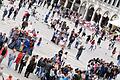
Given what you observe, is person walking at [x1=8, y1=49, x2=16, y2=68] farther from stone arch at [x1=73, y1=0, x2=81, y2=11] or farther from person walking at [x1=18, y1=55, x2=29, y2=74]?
stone arch at [x1=73, y1=0, x2=81, y2=11]

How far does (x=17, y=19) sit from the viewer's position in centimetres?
4928

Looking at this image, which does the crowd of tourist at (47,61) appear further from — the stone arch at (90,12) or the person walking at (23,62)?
the stone arch at (90,12)

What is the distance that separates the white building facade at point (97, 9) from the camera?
92750mm

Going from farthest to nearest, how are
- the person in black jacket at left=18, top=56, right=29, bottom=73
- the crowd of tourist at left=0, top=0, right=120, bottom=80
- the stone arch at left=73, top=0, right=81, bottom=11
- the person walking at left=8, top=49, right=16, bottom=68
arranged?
1. the stone arch at left=73, top=0, right=81, bottom=11
2. the person walking at left=8, top=49, right=16, bottom=68
3. the person in black jacket at left=18, top=56, right=29, bottom=73
4. the crowd of tourist at left=0, top=0, right=120, bottom=80

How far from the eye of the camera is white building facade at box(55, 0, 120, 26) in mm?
92750

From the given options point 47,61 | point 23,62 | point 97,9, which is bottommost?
point 23,62

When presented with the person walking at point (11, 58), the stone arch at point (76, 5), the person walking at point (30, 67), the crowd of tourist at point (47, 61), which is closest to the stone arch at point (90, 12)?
the stone arch at point (76, 5)

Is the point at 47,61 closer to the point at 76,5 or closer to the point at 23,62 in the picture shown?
the point at 23,62

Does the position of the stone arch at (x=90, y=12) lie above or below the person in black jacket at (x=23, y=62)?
above

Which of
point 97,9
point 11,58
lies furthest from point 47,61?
point 97,9

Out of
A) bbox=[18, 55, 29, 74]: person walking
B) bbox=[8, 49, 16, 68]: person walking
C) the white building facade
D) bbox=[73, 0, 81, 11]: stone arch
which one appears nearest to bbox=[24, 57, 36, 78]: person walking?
bbox=[18, 55, 29, 74]: person walking

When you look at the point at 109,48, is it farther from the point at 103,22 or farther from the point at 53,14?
the point at 103,22

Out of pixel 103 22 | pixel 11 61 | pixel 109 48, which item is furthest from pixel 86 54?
pixel 103 22

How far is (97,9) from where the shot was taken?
95.1 m
